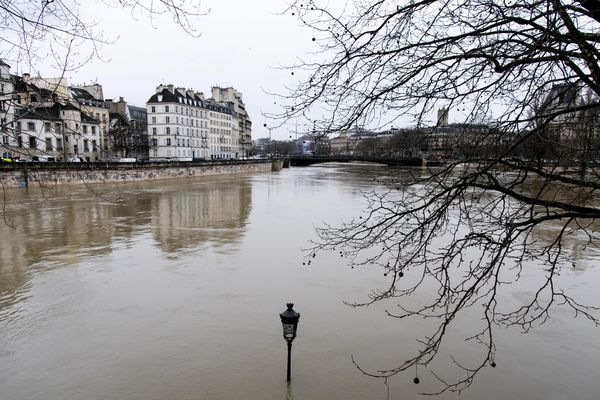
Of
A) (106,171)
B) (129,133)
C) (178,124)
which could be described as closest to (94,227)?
(106,171)

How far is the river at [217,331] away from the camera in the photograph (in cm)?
606

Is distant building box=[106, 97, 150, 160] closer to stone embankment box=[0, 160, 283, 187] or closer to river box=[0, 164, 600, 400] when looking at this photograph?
stone embankment box=[0, 160, 283, 187]

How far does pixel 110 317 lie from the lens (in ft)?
27.3

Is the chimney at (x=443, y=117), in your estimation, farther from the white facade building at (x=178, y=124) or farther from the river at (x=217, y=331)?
the white facade building at (x=178, y=124)

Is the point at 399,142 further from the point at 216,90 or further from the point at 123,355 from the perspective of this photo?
the point at 216,90

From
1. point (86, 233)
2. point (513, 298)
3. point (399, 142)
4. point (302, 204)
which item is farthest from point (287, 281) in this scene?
point (302, 204)

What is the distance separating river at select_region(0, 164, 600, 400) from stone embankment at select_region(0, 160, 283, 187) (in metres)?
13.6

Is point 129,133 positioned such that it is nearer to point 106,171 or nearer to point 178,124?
point 178,124

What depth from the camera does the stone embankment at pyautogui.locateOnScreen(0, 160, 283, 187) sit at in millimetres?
33344

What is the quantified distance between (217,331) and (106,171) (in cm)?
3715

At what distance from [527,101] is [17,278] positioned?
11936 mm

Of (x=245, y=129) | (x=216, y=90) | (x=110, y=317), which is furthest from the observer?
(x=245, y=129)

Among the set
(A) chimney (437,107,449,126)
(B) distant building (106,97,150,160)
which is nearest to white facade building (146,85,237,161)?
(B) distant building (106,97,150,160)

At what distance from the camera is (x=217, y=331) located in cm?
769
